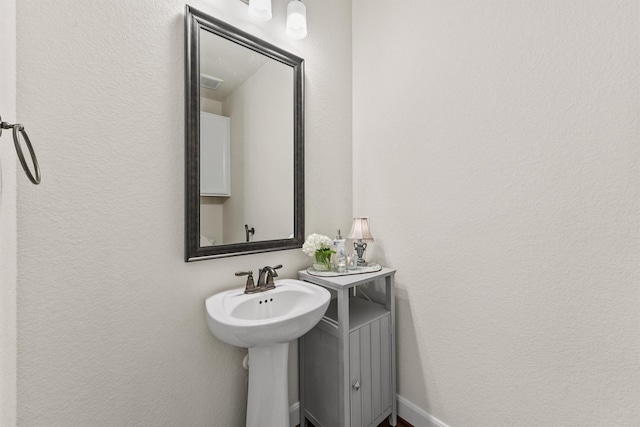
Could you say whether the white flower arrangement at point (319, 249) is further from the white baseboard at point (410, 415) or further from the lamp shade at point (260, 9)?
the lamp shade at point (260, 9)

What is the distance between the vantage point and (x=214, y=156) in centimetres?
126

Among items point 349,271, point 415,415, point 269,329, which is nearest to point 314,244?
point 349,271

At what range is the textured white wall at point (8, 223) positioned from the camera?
0.73 metres

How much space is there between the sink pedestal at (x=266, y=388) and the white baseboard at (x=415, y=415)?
0.72m

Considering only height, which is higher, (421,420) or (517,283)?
(517,283)

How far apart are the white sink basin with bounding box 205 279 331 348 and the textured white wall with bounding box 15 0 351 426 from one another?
0.16 meters

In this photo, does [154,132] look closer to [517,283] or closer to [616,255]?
[517,283]

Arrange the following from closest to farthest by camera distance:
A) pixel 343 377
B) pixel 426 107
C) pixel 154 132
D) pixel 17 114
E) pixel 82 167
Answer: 1. pixel 17 114
2. pixel 82 167
3. pixel 154 132
4. pixel 343 377
5. pixel 426 107

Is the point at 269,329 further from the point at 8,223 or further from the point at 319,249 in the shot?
the point at 8,223

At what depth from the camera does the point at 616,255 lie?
36.7 inches

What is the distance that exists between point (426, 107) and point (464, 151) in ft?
1.04

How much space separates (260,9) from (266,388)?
5.61 ft

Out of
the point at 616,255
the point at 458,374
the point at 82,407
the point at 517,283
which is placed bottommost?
the point at 458,374

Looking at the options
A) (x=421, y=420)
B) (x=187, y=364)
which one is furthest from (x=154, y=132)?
(x=421, y=420)
